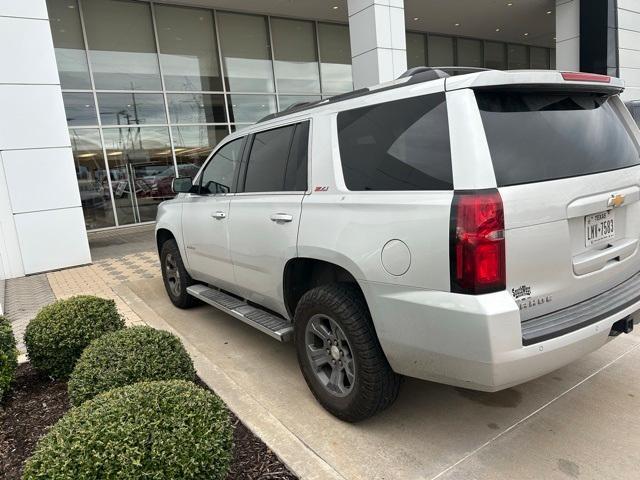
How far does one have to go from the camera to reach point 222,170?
14.7 ft

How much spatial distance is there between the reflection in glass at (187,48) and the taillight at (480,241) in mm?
13195

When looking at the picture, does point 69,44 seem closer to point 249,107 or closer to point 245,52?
point 245,52

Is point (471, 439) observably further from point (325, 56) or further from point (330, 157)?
point (325, 56)

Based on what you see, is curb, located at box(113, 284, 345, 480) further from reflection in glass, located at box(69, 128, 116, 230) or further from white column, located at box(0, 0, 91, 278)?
reflection in glass, located at box(69, 128, 116, 230)

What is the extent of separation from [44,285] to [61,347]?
462 cm

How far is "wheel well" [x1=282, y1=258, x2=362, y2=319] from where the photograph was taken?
124 inches

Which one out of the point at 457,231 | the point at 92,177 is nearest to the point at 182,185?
the point at 457,231

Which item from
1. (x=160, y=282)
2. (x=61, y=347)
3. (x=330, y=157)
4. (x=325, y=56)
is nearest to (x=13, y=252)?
(x=160, y=282)

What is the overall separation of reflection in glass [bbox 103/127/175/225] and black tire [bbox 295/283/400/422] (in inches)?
453

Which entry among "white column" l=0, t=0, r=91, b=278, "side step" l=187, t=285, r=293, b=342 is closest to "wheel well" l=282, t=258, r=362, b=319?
"side step" l=187, t=285, r=293, b=342

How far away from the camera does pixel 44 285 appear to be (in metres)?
7.27

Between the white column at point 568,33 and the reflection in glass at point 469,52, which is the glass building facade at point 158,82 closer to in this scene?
the reflection in glass at point 469,52

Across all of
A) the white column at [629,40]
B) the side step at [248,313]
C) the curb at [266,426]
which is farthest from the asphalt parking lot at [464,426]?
the white column at [629,40]

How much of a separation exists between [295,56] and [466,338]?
1505cm
